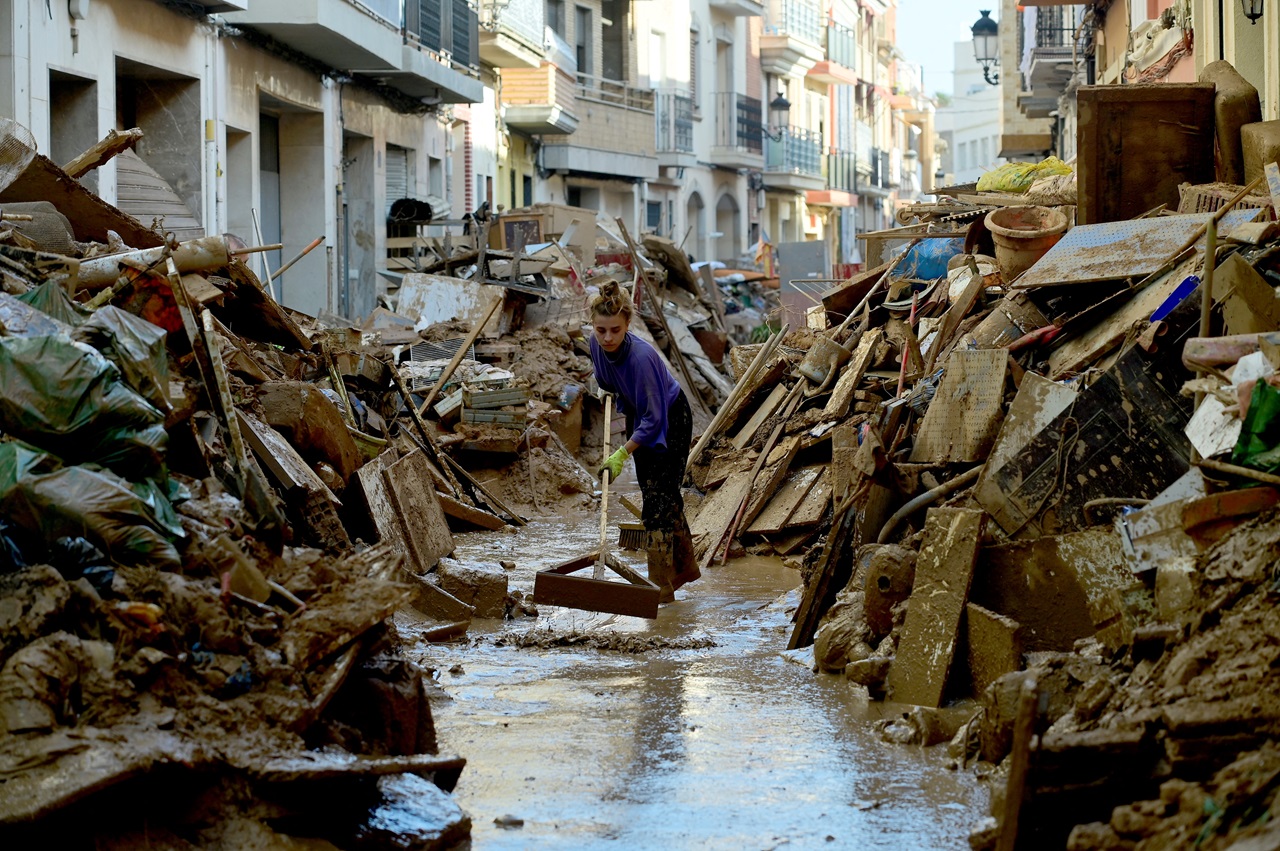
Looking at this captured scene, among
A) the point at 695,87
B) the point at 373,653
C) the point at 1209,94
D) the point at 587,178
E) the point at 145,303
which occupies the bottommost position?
the point at 373,653

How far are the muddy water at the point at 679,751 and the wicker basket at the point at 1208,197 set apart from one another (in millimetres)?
3576

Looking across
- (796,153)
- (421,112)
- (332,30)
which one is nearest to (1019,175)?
(332,30)

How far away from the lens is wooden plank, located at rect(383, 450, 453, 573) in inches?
323

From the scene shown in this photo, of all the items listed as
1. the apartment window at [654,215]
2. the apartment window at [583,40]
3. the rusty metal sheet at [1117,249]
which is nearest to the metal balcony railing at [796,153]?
the apartment window at [654,215]

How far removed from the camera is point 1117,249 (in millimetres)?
7750

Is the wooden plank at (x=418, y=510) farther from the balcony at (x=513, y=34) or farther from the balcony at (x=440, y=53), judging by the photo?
the balcony at (x=513, y=34)

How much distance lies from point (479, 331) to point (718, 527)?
5375 millimetres

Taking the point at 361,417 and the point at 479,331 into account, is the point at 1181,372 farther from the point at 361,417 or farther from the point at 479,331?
the point at 479,331

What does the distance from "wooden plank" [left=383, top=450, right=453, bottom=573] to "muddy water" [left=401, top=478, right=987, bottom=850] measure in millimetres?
1092

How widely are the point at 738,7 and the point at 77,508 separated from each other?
129 feet

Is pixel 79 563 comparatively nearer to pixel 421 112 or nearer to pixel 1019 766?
pixel 1019 766

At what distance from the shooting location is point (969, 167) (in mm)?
73125

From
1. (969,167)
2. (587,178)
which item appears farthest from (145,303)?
(969,167)

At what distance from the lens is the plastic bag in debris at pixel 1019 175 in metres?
12.9
